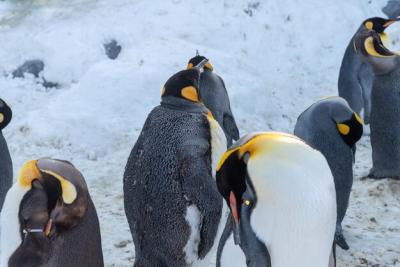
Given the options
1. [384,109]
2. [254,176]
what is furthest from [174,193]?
[384,109]

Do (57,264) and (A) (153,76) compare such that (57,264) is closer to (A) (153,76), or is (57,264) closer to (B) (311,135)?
(B) (311,135)

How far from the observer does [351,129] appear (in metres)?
3.35

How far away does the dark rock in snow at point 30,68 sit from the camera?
5.30m

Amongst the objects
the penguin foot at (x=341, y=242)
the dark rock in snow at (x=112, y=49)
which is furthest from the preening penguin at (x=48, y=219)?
the dark rock in snow at (x=112, y=49)

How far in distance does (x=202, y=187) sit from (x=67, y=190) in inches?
27.5

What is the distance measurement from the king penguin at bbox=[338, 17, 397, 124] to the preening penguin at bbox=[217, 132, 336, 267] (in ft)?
10.7

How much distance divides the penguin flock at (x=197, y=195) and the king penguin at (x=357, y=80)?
1.74 metres

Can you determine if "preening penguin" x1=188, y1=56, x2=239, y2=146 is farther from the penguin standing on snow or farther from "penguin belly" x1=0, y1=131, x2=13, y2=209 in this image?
"penguin belly" x1=0, y1=131, x2=13, y2=209

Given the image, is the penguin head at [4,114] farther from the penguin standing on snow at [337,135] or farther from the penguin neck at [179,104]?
the penguin standing on snow at [337,135]

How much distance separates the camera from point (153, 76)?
5098 mm

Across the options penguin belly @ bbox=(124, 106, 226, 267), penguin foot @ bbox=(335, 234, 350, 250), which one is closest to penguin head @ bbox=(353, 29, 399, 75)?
penguin foot @ bbox=(335, 234, 350, 250)

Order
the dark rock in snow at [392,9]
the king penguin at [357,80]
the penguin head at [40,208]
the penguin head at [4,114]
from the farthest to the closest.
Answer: the dark rock in snow at [392,9] < the king penguin at [357,80] < the penguin head at [4,114] < the penguin head at [40,208]

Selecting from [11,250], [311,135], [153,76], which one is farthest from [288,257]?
[153,76]

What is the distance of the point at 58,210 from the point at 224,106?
81.3 inches
